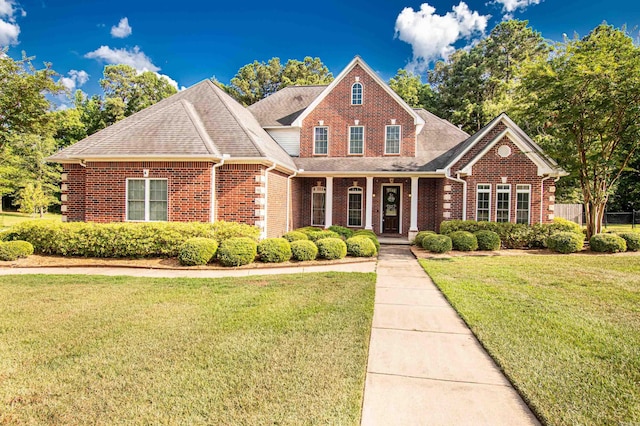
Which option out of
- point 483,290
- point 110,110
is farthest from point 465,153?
point 110,110

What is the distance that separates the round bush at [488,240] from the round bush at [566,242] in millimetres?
1770

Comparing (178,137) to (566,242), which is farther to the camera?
(178,137)

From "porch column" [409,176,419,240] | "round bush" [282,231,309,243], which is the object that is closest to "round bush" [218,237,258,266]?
"round bush" [282,231,309,243]

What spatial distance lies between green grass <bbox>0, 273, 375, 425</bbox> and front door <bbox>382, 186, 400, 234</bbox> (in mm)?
10661

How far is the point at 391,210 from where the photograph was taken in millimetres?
17094

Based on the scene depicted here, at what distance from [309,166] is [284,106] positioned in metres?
5.09

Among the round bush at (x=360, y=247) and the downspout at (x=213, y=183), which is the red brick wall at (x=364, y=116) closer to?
the downspout at (x=213, y=183)

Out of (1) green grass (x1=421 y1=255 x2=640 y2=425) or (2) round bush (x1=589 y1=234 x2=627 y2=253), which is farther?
(2) round bush (x1=589 y1=234 x2=627 y2=253)

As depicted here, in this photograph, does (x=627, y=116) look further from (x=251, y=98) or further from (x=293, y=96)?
(x=251, y=98)

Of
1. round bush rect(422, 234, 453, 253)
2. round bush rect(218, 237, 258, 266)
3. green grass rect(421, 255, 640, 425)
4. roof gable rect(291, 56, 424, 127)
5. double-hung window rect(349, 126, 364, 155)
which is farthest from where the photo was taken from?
double-hung window rect(349, 126, 364, 155)

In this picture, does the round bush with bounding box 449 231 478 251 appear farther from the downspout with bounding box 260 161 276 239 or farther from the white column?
the downspout with bounding box 260 161 276 239

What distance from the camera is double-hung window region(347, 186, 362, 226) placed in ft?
55.4

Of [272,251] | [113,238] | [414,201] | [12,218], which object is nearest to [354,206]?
[414,201]

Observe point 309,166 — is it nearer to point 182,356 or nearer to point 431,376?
point 182,356
